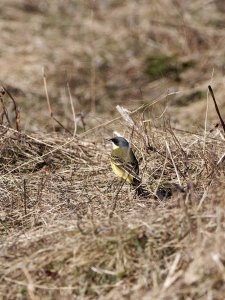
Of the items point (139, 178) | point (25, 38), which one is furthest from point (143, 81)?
point (139, 178)

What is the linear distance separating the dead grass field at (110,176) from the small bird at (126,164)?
3.7 inches

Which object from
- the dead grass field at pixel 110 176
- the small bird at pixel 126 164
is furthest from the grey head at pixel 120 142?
the dead grass field at pixel 110 176

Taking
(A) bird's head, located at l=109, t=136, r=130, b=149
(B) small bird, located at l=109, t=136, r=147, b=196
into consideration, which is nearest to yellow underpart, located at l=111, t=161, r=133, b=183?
(B) small bird, located at l=109, t=136, r=147, b=196

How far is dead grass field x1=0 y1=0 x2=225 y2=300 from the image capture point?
4.59 m

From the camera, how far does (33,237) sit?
5.09m

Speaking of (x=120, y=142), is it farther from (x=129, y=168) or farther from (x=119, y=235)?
(x=119, y=235)

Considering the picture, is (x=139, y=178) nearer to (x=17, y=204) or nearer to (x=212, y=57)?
(x=17, y=204)

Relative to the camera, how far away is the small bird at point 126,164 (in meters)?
6.19

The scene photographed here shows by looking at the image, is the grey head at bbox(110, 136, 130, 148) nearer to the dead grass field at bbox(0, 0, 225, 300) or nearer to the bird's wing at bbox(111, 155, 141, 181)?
the dead grass field at bbox(0, 0, 225, 300)


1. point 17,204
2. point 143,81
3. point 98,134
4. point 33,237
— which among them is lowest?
point 143,81

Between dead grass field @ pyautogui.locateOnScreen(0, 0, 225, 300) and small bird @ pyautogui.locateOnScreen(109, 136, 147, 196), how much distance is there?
0.09 metres

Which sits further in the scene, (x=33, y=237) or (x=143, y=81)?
(x=143, y=81)

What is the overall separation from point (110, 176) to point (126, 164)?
64 centimetres

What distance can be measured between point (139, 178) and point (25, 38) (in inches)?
287
